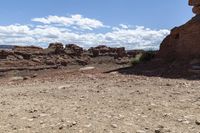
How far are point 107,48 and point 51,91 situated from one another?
34989 millimetres

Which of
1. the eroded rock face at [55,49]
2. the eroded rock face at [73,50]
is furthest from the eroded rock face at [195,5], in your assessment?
the eroded rock face at [55,49]

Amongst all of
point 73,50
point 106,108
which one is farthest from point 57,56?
point 106,108

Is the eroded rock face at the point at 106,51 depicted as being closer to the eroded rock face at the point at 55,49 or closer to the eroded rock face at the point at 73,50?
the eroded rock face at the point at 73,50

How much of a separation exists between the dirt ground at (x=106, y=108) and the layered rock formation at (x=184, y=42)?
228 inches

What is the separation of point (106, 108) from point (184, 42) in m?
11.7

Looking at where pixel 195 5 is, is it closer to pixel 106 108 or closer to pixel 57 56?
pixel 106 108

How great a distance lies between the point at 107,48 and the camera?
1863 inches

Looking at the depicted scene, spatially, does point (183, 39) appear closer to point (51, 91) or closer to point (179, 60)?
point (179, 60)

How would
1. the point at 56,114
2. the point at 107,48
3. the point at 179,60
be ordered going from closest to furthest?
the point at 56,114 → the point at 179,60 → the point at 107,48

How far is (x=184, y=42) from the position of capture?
65.2 ft

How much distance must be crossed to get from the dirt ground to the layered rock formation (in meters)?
5.78

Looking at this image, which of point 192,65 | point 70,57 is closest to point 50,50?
point 70,57

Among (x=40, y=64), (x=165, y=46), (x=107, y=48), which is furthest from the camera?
(x=107, y=48)

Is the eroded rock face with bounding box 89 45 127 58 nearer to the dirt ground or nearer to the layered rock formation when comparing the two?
the layered rock formation
